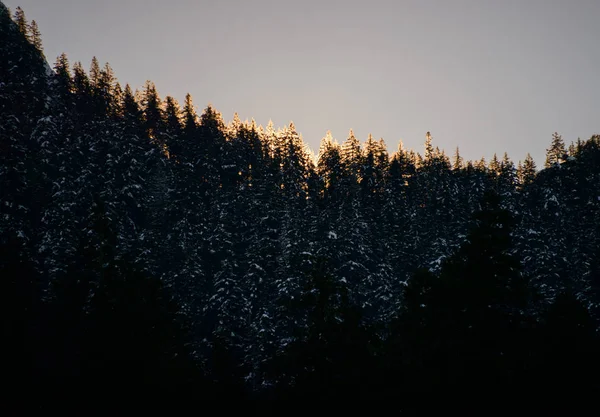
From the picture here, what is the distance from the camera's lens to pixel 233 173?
73.0m

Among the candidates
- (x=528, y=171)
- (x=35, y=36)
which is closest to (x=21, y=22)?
(x=35, y=36)

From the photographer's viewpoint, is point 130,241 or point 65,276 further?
point 130,241

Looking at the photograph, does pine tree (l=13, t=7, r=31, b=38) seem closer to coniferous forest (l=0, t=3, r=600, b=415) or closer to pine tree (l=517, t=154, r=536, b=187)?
coniferous forest (l=0, t=3, r=600, b=415)

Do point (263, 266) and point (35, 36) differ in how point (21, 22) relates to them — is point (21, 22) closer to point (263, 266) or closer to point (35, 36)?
point (35, 36)

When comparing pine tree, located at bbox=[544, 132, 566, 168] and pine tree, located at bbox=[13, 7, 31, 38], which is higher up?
pine tree, located at bbox=[13, 7, 31, 38]

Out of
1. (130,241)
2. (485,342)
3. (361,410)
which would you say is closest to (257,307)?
(130,241)

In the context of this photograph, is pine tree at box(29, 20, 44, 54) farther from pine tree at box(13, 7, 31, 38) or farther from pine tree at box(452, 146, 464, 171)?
pine tree at box(452, 146, 464, 171)

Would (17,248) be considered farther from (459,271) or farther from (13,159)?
(459,271)

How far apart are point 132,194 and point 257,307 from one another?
24837 mm

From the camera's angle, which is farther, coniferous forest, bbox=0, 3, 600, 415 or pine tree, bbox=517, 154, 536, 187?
pine tree, bbox=517, 154, 536, 187

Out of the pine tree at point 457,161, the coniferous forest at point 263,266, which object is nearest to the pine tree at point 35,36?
the coniferous forest at point 263,266

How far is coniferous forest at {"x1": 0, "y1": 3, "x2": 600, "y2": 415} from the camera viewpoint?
18.1m

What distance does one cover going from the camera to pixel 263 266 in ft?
178

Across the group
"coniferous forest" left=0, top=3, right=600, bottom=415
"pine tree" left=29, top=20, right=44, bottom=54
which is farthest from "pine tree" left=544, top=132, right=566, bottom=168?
"pine tree" left=29, top=20, right=44, bottom=54
